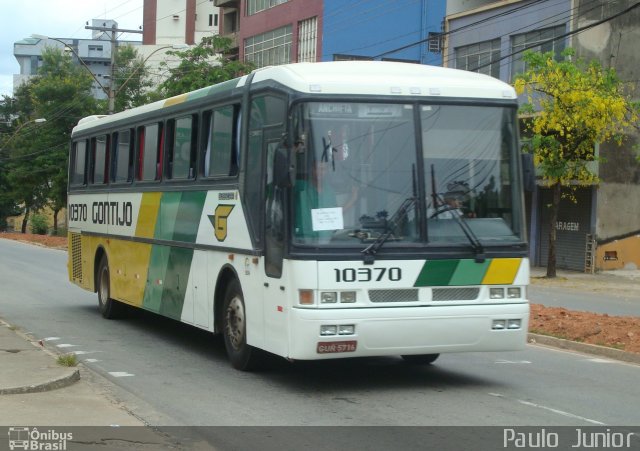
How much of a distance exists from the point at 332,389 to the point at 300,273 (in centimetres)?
154

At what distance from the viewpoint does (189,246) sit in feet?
42.1

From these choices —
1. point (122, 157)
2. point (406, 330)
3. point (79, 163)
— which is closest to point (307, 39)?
point (79, 163)

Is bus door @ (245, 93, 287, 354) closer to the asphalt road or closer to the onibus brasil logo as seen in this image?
the asphalt road

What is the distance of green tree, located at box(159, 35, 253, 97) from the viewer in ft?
143

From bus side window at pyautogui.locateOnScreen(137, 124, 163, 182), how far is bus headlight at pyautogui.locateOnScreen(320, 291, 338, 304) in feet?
18.1

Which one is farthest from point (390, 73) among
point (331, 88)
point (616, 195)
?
point (616, 195)

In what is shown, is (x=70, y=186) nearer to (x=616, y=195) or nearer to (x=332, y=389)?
(x=332, y=389)

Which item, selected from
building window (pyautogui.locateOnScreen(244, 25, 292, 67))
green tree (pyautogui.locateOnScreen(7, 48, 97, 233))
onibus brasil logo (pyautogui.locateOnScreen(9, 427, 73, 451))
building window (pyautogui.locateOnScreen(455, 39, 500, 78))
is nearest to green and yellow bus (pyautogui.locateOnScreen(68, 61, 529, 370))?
onibus brasil logo (pyautogui.locateOnScreen(9, 427, 73, 451))

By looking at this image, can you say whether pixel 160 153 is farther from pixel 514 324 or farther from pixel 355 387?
pixel 514 324

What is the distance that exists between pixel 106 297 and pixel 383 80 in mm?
8876

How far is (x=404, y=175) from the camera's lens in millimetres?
9766

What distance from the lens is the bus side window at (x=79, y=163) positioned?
61.3 feet

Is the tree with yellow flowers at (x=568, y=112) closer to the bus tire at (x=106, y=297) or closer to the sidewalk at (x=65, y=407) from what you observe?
the bus tire at (x=106, y=297)

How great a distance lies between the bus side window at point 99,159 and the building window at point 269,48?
31.2 meters
